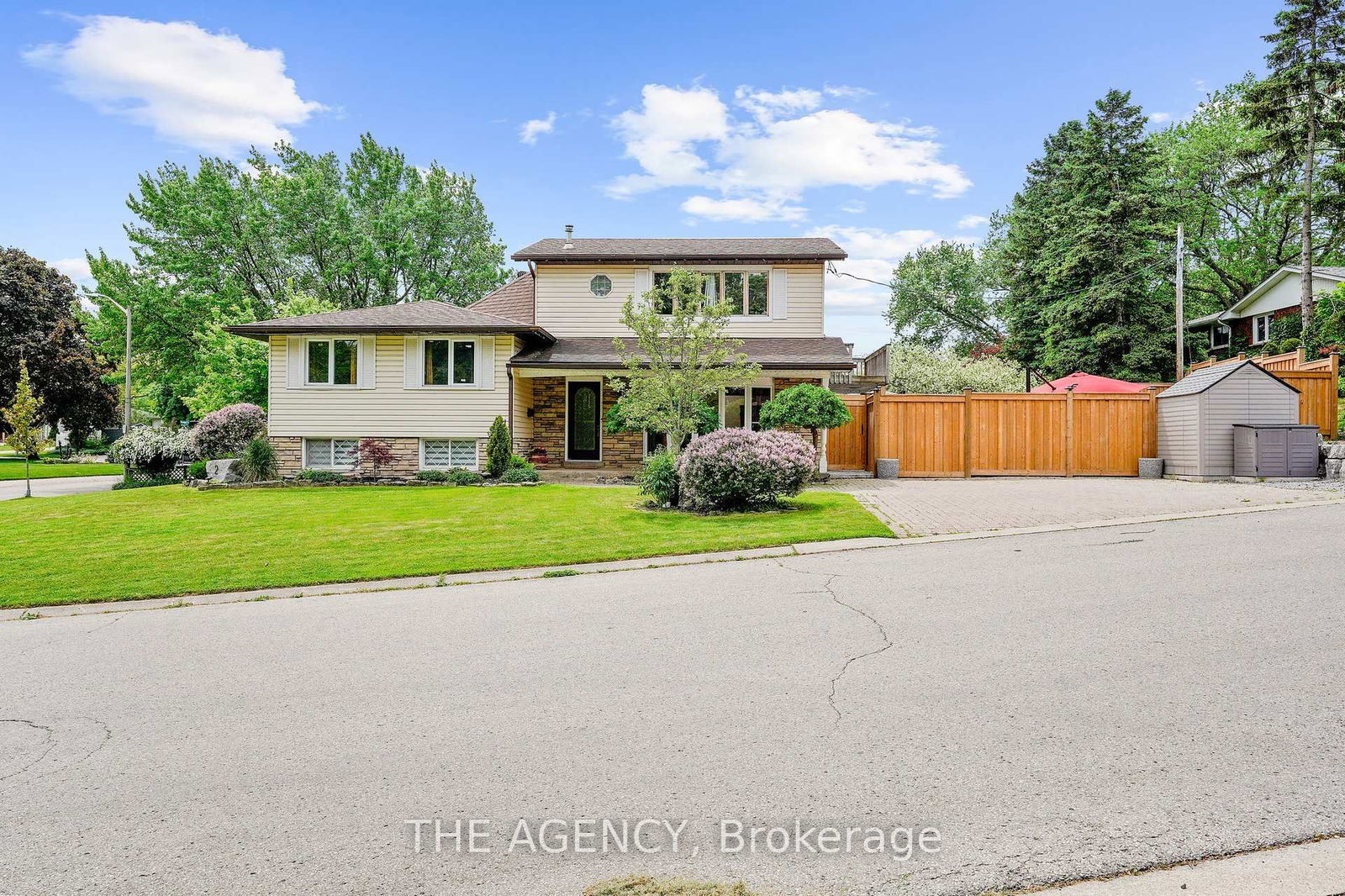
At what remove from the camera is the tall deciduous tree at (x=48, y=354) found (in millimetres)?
35906

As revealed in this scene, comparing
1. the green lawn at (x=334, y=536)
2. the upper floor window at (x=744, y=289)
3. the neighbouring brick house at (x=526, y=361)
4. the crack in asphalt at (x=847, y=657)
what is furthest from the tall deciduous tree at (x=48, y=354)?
the crack in asphalt at (x=847, y=657)

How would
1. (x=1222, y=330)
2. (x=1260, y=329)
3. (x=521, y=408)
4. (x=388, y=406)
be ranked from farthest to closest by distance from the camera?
(x=1222, y=330) → (x=1260, y=329) → (x=521, y=408) → (x=388, y=406)

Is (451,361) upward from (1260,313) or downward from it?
downward

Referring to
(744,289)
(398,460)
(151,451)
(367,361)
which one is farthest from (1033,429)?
(151,451)

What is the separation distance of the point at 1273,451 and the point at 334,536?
17.8 meters

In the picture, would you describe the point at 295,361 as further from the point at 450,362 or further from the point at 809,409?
the point at 809,409

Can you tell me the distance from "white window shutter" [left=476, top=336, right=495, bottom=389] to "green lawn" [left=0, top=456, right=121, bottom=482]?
55.9 feet

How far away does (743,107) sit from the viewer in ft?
72.4

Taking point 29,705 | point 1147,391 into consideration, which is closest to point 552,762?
point 29,705

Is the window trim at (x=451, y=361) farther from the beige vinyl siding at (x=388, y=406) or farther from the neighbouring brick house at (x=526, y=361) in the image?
the beige vinyl siding at (x=388, y=406)

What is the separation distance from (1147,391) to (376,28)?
20195mm

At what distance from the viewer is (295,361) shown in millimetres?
20281

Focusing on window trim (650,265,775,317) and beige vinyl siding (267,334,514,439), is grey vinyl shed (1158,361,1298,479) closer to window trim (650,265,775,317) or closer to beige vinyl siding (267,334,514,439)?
window trim (650,265,775,317)

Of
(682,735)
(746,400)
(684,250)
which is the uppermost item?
(684,250)
